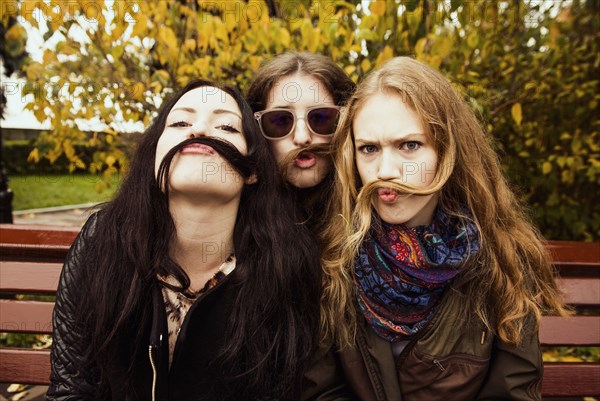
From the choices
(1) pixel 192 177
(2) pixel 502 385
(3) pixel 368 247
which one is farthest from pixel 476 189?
(1) pixel 192 177

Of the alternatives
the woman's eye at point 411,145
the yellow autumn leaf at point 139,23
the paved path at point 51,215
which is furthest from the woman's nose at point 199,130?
the paved path at point 51,215

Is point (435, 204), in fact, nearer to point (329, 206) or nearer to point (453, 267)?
point (453, 267)

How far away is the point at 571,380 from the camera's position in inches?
88.8

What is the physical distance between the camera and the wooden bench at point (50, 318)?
2256 millimetres

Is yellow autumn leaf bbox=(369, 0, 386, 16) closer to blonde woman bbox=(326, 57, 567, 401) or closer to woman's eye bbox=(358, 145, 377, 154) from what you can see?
blonde woman bbox=(326, 57, 567, 401)

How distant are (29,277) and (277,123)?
4.41 feet

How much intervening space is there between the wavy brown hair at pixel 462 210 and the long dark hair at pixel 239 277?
171 millimetres

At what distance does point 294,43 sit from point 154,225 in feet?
5.58

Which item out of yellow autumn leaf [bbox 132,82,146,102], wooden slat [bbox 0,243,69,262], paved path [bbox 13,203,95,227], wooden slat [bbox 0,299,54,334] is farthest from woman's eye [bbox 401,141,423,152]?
paved path [bbox 13,203,95,227]

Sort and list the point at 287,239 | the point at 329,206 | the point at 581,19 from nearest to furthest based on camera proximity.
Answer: the point at 287,239 < the point at 329,206 < the point at 581,19

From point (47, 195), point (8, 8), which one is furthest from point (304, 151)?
point (47, 195)

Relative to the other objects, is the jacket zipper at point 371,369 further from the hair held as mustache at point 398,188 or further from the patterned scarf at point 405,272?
the hair held as mustache at point 398,188

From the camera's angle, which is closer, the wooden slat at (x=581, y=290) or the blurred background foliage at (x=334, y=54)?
the wooden slat at (x=581, y=290)

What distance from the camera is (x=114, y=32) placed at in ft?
9.25
